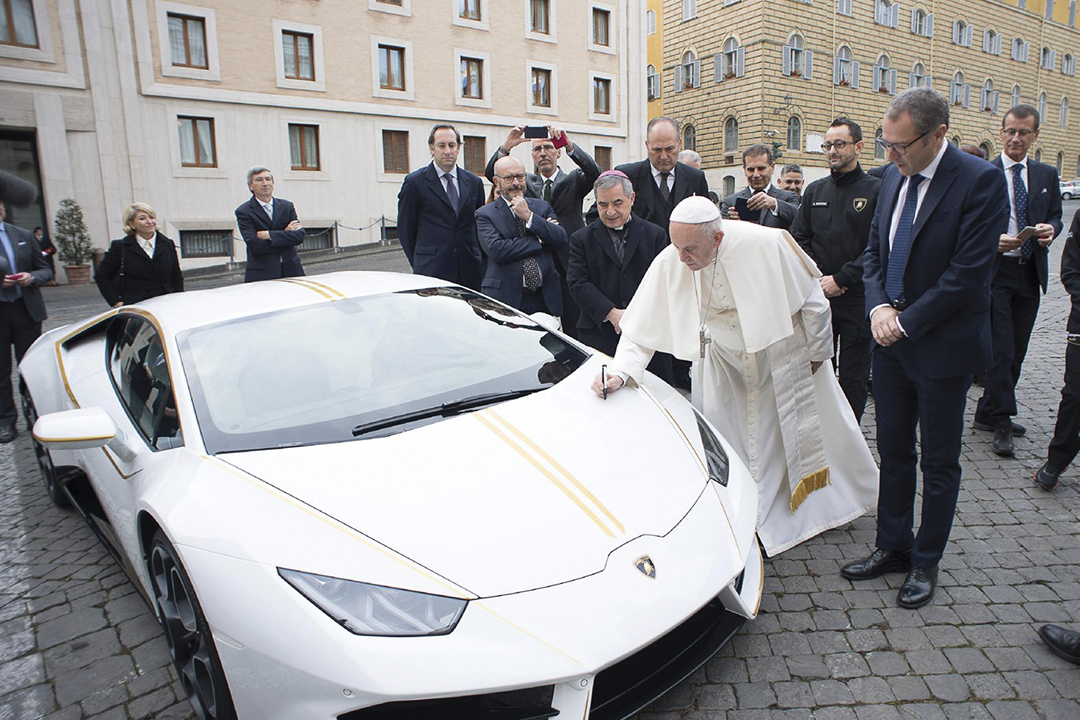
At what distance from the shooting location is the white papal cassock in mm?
3197

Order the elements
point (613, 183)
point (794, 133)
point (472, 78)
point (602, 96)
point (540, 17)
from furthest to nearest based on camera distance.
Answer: point (794, 133)
point (602, 96)
point (540, 17)
point (472, 78)
point (613, 183)

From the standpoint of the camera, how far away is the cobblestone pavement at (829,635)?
2268 millimetres

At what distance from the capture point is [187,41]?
71.4 feet

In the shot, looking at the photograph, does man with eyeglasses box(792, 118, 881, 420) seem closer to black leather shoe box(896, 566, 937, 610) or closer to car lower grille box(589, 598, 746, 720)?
black leather shoe box(896, 566, 937, 610)

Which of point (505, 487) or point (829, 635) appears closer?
point (505, 487)

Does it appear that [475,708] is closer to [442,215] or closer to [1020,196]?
[442,215]

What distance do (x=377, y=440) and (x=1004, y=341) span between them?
4.11 meters

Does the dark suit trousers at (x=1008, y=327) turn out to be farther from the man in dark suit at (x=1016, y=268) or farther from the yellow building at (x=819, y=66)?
the yellow building at (x=819, y=66)

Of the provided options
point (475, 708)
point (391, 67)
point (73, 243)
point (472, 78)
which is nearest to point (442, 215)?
point (475, 708)

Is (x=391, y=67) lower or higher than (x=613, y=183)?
higher

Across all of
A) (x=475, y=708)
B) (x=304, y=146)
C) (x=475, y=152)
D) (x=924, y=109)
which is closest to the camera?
(x=475, y=708)

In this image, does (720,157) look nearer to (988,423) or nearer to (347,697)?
(988,423)

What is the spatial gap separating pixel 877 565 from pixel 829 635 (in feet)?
1.90

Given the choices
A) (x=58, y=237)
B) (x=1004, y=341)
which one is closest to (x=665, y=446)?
(x=1004, y=341)
